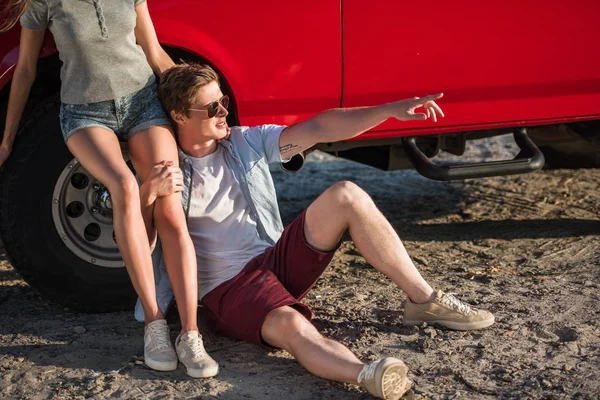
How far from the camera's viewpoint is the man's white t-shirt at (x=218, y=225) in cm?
386

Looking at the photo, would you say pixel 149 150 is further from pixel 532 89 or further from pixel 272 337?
pixel 532 89

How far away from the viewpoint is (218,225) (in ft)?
12.7

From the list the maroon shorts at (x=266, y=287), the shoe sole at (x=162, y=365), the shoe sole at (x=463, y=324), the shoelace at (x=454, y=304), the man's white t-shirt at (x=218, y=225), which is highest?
the man's white t-shirt at (x=218, y=225)

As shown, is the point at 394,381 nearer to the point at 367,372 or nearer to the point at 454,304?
the point at 367,372

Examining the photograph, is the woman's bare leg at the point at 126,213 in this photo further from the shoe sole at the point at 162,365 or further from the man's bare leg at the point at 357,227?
the man's bare leg at the point at 357,227

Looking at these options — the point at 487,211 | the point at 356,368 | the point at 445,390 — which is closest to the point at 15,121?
the point at 356,368

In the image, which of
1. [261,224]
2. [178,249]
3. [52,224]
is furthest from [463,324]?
[52,224]

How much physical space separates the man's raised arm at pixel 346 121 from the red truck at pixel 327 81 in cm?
60

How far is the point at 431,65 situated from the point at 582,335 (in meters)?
1.39

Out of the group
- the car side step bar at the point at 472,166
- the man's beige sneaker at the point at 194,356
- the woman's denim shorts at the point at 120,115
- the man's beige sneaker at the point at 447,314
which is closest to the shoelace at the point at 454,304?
the man's beige sneaker at the point at 447,314

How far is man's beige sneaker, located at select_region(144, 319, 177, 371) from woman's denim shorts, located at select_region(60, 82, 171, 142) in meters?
0.76

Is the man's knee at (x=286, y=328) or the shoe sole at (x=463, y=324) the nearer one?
the man's knee at (x=286, y=328)

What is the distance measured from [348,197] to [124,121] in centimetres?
93

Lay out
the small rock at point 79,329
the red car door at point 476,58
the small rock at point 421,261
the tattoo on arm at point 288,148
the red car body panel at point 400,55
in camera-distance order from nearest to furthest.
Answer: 1. the tattoo on arm at point 288,148
2. the small rock at point 79,329
3. the red car body panel at point 400,55
4. the red car door at point 476,58
5. the small rock at point 421,261
